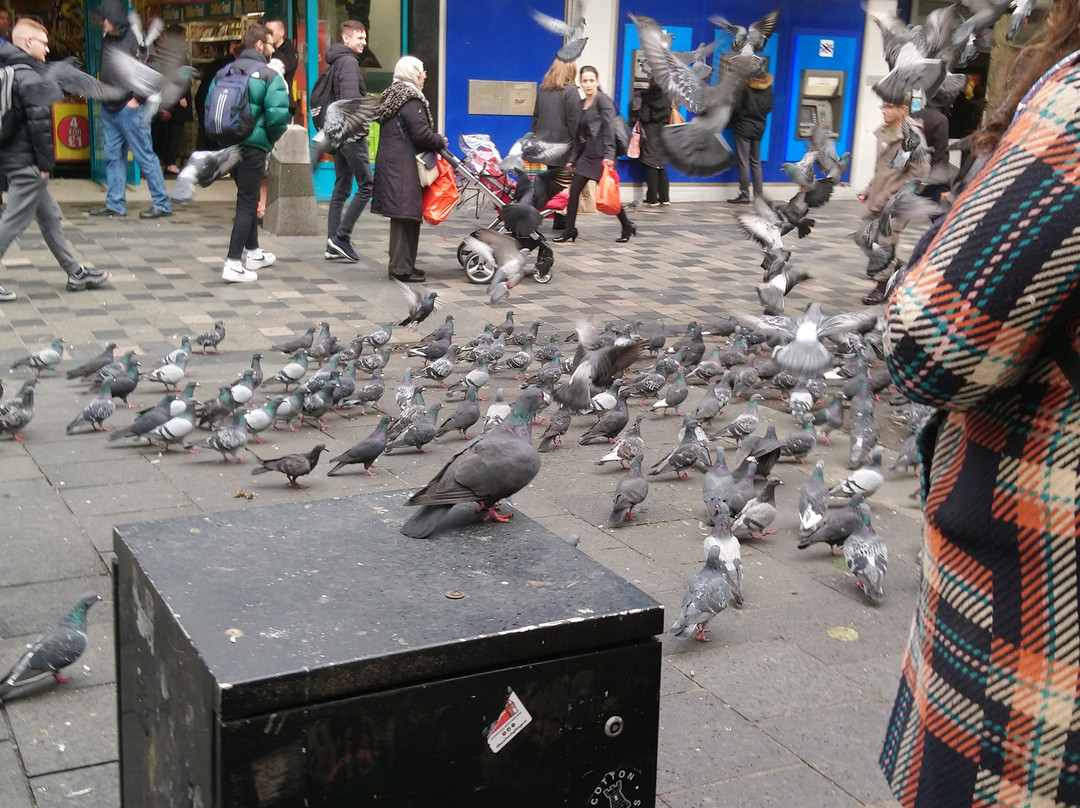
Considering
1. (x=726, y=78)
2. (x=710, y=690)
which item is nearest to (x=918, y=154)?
(x=726, y=78)

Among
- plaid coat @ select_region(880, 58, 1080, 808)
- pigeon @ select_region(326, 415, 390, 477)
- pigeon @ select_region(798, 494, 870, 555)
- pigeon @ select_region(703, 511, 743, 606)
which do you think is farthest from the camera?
pigeon @ select_region(326, 415, 390, 477)

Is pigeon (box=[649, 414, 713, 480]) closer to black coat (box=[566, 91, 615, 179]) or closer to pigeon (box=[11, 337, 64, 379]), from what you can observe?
pigeon (box=[11, 337, 64, 379])

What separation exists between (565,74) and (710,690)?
10.0m

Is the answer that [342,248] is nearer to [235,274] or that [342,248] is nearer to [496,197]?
[235,274]

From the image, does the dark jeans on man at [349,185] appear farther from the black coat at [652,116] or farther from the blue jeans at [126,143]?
the black coat at [652,116]

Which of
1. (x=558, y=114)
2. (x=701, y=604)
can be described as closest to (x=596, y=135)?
(x=558, y=114)

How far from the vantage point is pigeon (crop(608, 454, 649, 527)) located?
5.75 m

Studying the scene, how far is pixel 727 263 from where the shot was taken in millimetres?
13633

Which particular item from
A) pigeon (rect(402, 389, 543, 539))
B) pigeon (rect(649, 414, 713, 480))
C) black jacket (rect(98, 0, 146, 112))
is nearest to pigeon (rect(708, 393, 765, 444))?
pigeon (rect(649, 414, 713, 480))

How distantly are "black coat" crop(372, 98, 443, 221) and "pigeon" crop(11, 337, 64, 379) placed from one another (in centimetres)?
398

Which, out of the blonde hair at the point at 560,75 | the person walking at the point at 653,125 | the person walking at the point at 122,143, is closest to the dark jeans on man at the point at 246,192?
the person walking at the point at 122,143

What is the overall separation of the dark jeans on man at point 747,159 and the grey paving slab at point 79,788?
14.5 m

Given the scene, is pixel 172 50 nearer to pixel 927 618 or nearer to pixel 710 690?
pixel 710 690

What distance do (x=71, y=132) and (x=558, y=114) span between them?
7.44 m
